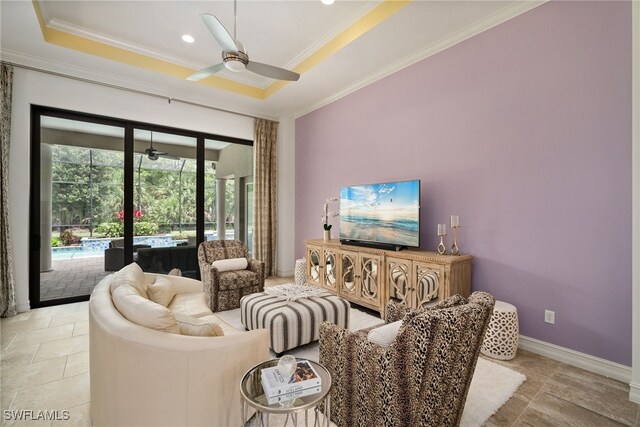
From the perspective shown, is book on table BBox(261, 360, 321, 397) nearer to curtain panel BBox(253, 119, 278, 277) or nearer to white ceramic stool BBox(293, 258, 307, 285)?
white ceramic stool BBox(293, 258, 307, 285)

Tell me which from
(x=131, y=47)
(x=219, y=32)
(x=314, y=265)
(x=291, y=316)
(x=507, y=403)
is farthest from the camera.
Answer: (x=314, y=265)

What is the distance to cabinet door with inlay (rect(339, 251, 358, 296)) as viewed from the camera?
12.3ft

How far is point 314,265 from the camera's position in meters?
4.47

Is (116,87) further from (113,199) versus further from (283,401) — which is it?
(283,401)

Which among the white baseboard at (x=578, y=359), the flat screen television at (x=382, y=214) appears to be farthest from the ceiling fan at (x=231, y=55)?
the white baseboard at (x=578, y=359)

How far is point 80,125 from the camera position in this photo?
402 cm

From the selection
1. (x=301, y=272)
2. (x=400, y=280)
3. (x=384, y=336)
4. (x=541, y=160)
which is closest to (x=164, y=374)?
(x=384, y=336)

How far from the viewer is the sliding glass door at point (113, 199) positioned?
12.6 ft

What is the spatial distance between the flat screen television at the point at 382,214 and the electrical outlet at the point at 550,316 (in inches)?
49.3

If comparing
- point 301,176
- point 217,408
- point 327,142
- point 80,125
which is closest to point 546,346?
point 217,408

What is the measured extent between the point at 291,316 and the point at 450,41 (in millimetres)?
3288

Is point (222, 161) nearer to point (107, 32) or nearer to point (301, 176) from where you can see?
point (301, 176)

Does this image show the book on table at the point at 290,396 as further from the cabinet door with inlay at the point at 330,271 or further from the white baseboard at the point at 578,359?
the cabinet door with inlay at the point at 330,271

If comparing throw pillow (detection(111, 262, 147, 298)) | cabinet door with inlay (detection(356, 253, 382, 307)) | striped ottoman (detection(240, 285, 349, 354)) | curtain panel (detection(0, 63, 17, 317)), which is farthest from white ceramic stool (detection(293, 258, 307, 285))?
curtain panel (detection(0, 63, 17, 317))
